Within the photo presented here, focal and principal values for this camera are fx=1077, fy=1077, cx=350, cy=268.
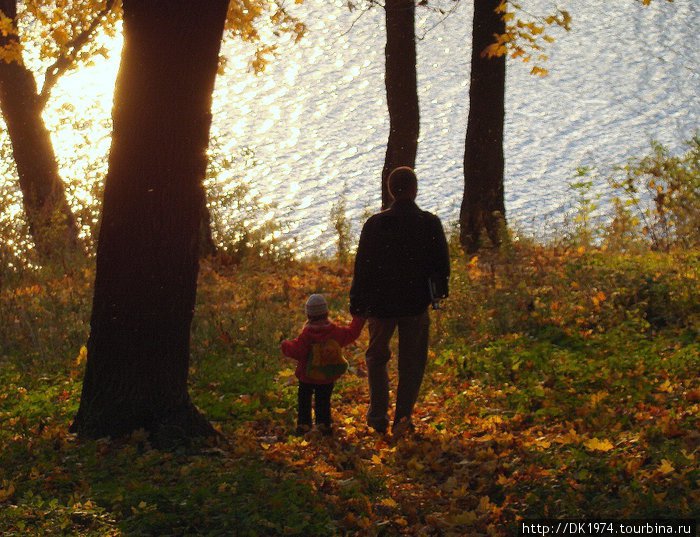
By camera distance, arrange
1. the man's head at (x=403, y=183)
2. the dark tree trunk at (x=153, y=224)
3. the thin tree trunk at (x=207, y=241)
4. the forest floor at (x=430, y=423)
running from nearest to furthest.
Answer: the forest floor at (x=430, y=423), the dark tree trunk at (x=153, y=224), the man's head at (x=403, y=183), the thin tree trunk at (x=207, y=241)

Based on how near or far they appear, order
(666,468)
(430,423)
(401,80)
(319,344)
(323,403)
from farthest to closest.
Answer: (401,80), (430,423), (323,403), (319,344), (666,468)

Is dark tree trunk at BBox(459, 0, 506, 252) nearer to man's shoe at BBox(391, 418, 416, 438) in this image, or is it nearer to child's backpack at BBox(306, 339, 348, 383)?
man's shoe at BBox(391, 418, 416, 438)

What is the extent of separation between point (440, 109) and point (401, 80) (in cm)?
1642

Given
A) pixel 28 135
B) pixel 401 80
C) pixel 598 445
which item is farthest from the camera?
pixel 28 135

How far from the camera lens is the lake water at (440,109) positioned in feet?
79.2

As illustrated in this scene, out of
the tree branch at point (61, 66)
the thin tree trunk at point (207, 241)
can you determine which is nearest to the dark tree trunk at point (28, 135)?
the tree branch at point (61, 66)

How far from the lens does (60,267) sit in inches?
571

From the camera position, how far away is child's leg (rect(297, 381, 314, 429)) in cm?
820

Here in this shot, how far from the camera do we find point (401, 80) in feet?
46.5

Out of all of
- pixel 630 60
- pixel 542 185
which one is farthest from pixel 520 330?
pixel 630 60

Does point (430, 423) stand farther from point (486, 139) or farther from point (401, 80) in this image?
point (486, 139)

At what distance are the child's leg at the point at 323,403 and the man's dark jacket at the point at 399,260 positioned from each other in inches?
25.8

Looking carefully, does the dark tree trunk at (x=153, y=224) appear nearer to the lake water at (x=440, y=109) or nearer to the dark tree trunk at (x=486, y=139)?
the dark tree trunk at (x=486, y=139)

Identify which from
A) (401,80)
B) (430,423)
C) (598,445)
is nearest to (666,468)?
(598,445)
